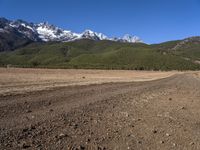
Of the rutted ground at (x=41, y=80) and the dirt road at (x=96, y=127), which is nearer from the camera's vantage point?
the dirt road at (x=96, y=127)

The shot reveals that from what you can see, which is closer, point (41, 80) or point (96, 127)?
point (96, 127)

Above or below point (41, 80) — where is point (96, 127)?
above

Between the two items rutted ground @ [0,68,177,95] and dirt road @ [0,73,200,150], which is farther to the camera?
rutted ground @ [0,68,177,95]

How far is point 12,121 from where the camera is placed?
403 inches

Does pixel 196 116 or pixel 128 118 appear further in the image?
pixel 196 116

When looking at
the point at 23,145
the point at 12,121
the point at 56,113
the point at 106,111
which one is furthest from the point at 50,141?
the point at 106,111

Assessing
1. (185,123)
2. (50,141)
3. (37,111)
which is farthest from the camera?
(37,111)

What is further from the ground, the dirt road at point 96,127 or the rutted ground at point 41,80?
the dirt road at point 96,127

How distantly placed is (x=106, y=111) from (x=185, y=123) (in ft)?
10.2

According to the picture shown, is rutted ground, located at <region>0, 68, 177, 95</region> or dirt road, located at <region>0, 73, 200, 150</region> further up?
dirt road, located at <region>0, 73, 200, 150</region>

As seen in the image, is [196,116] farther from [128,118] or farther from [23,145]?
[23,145]

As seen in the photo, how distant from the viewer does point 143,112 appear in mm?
13312

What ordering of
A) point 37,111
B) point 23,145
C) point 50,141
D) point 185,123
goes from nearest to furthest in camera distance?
1. point 23,145
2. point 50,141
3. point 185,123
4. point 37,111

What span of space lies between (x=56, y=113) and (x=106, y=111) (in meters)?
2.12
